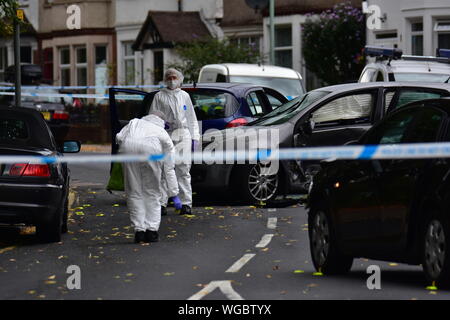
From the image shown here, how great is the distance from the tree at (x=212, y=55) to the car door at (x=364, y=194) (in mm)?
29785

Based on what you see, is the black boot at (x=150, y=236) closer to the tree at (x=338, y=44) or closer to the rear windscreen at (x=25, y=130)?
the rear windscreen at (x=25, y=130)

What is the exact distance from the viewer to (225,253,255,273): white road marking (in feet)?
38.5

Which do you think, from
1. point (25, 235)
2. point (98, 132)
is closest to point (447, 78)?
point (25, 235)

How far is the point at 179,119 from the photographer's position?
17.4m

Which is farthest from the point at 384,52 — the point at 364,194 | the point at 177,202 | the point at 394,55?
the point at 364,194

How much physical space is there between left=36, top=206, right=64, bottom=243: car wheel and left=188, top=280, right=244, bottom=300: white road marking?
A: 3.55 metres

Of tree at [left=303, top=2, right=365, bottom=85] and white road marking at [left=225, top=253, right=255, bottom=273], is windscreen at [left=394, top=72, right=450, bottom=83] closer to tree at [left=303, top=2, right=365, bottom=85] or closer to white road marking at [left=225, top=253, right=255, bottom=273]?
white road marking at [left=225, top=253, right=255, bottom=273]

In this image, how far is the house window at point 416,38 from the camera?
39062 mm

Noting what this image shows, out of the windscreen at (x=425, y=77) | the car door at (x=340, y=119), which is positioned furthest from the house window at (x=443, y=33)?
the car door at (x=340, y=119)

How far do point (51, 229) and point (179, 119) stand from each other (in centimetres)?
375

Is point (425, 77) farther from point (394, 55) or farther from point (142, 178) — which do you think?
point (142, 178)

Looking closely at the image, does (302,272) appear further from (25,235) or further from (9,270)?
(25,235)

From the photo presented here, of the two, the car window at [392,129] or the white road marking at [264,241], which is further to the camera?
the white road marking at [264,241]

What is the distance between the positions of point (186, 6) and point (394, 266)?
122 ft
